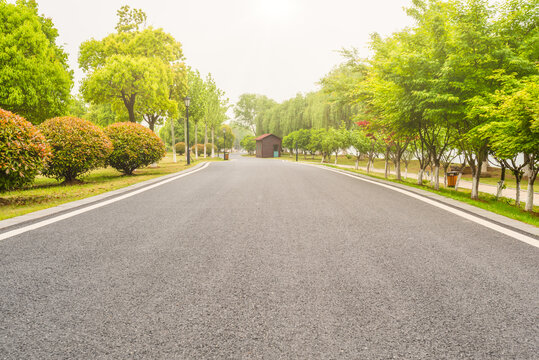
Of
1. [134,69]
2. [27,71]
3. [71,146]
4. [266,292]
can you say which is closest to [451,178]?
[266,292]

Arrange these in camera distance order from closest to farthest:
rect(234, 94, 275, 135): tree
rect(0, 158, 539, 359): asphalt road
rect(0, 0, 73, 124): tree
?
1. rect(0, 158, 539, 359): asphalt road
2. rect(0, 0, 73, 124): tree
3. rect(234, 94, 275, 135): tree

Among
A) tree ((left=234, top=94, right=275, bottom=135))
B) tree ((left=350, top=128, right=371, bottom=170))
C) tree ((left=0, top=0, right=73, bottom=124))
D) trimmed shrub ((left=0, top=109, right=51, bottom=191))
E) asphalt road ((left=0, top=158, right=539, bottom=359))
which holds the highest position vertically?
tree ((left=234, top=94, right=275, bottom=135))

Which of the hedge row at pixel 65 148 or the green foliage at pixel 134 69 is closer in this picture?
the hedge row at pixel 65 148

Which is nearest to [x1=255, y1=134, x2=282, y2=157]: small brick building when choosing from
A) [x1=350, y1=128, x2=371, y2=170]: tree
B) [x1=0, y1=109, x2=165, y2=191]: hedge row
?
[x1=350, y1=128, x2=371, y2=170]: tree

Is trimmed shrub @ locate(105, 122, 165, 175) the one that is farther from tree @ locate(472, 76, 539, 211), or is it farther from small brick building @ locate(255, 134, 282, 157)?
small brick building @ locate(255, 134, 282, 157)

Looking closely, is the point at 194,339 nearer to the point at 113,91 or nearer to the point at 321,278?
the point at 321,278

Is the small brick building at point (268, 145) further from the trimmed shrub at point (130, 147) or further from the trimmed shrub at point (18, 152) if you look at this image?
the trimmed shrub at point (18, 152)

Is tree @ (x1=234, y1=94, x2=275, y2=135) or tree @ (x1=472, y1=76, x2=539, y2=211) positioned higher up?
tree @ (x1=234, y1=94, x2=275, y2=135)

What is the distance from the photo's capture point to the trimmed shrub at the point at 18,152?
6.05 metres

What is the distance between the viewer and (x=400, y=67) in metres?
9.37

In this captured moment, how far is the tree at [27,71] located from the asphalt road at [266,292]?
679 inches

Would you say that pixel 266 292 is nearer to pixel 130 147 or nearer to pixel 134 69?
pixel 130 147

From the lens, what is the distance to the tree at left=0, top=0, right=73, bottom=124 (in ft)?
51.9

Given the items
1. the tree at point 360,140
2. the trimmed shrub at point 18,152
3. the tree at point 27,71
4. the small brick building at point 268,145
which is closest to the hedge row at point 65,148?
the trimmed shrub at point 18,152
